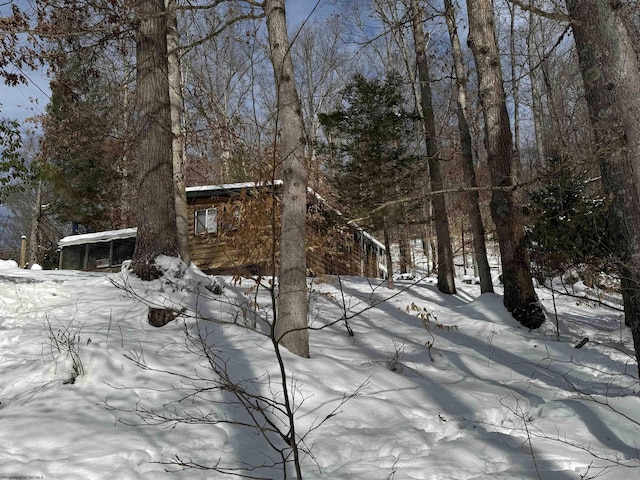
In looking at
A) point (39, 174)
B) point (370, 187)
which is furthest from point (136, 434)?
point (370, 187)

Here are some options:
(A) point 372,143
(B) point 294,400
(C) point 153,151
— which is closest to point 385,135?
(A) point 372,143

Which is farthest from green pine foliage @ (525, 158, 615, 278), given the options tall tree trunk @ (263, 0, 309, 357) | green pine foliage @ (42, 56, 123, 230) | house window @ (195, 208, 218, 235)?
green pine foliage @ (42, 56, 123, 230)

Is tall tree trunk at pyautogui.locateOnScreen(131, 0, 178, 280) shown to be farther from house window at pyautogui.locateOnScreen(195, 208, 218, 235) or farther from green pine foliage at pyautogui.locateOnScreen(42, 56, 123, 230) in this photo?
green pine foliage at pyautogui.locateOnScreen(42, 56, 123, 230)

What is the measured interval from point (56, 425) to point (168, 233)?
159 inches

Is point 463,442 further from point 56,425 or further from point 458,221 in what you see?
point 458,221

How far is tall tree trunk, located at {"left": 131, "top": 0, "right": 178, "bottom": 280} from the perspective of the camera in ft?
22.3

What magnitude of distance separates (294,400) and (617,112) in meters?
3.87

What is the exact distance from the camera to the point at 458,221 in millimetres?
31219

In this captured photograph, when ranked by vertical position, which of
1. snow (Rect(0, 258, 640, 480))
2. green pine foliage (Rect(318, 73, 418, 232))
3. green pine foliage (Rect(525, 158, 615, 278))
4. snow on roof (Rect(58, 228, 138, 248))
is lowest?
snow (Rect(0, 258, 640, 480))

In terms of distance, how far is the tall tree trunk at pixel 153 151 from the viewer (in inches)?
267

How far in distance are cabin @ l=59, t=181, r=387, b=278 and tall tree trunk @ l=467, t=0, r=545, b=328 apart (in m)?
2.93

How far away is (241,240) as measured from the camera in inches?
436

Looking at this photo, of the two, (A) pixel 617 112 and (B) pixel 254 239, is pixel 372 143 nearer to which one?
(B) pixel 254 239

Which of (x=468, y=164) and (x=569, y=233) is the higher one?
(x=468, y=164)
